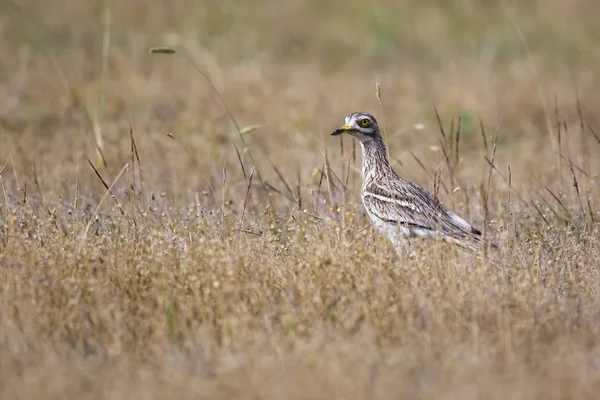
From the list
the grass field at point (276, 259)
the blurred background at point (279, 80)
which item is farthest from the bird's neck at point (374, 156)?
the blurred background at point (279, 80)

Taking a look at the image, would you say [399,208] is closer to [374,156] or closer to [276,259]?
[374,156]

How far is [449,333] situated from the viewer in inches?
173

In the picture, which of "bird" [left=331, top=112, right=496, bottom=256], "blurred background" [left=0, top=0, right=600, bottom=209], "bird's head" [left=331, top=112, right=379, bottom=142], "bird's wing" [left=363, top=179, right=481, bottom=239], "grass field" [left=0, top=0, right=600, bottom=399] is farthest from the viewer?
"blurred background" [left=0, top=0, right=600, bottom=209]

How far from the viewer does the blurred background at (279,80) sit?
9133 millimetres

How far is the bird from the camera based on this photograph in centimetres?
566

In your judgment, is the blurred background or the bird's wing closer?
the bird's wing

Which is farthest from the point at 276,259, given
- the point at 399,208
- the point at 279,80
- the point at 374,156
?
the point at 279,80

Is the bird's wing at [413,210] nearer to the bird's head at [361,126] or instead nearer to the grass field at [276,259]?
the grass field at [276,259]

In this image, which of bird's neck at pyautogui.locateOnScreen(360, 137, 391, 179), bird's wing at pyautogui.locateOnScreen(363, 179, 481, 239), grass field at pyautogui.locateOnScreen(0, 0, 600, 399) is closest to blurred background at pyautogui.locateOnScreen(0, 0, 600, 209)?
grass field at pyautogui.locateOnScreen(0, 0, 600, 399)

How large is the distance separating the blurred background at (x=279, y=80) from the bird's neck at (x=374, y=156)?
299 mm

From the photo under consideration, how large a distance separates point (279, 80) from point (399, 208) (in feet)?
20.8

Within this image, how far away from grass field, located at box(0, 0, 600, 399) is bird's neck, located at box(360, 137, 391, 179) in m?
0.19

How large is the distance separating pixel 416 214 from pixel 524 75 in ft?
22.3

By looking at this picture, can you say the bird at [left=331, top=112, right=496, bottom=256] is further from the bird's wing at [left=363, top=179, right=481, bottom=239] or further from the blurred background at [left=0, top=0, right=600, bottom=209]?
the blurred background at [left=0, top=0, right=600, bottom=209]
